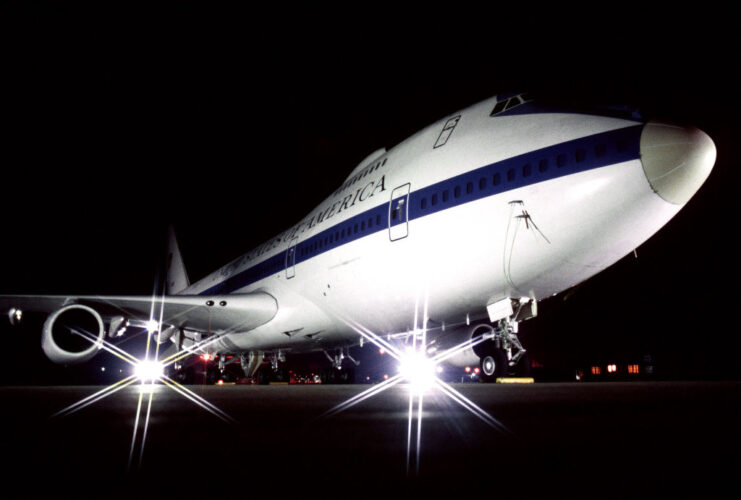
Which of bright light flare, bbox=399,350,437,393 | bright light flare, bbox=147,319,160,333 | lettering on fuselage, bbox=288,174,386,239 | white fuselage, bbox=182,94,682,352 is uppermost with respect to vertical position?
lettering on fuselage, bbox=288,174,386,239

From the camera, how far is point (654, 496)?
4.30 ft

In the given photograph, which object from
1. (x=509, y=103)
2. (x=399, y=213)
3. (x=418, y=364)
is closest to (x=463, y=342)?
(x=418, y=364)

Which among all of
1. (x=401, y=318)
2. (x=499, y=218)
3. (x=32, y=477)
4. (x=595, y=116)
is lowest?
(x=32, y=477)

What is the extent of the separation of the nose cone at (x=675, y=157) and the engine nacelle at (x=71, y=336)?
36.6ft

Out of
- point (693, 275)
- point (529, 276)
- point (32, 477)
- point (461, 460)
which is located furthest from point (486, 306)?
point (693, 275)

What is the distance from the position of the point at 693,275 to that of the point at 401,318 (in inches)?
664

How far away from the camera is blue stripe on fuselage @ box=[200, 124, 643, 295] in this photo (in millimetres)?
6531

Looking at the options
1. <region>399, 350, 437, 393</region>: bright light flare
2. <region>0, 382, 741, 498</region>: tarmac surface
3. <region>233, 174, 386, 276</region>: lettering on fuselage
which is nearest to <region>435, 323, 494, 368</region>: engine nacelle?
<region>399, 350, 437, 393</region>: bright light flare

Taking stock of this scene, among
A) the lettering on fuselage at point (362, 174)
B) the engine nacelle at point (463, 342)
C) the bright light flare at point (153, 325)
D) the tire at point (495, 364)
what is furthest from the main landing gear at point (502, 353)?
the bright light flare at point (153, 325)

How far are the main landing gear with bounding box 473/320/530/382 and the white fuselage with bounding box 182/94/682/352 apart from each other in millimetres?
542

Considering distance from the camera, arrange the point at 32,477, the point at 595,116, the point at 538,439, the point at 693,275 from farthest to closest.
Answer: the point at 693,275 → the point at 595,116 → the point at 538,439 → the point at 32,477

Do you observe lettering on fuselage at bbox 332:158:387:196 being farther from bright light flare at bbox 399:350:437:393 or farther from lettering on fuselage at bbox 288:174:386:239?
bright light flare at bbox 399:350:437:393

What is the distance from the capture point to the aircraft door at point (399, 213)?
8.76m

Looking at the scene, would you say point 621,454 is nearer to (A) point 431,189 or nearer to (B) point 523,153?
(B) point 523,153
